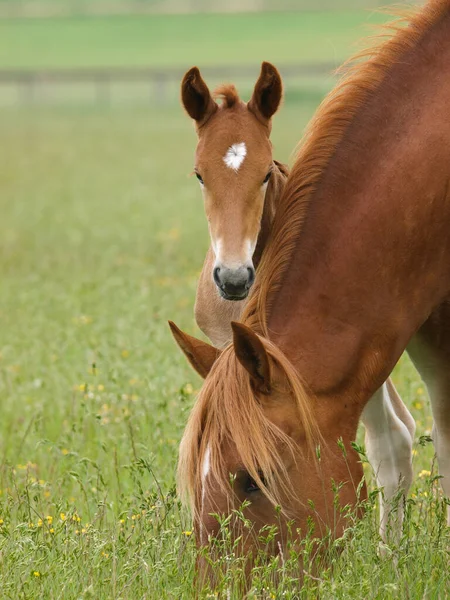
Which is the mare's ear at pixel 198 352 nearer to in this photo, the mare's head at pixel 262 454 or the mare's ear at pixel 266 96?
the mare's head at pixel 262 454

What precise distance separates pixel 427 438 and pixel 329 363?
28.5 inches

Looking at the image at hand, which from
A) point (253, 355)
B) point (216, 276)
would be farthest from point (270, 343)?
point (216, 276)

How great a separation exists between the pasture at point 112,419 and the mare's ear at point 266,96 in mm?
1292

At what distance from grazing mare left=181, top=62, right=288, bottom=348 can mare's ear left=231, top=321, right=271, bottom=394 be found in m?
0.97

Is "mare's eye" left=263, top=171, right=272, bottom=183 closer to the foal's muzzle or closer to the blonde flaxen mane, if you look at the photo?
the foal's muzzle

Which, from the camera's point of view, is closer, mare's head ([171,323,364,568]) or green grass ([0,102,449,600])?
mare's head ([171,323,364,568])

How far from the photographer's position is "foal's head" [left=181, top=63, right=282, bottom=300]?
4.21m

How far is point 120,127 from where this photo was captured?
1102 inches

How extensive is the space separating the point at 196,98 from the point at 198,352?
5.33ft

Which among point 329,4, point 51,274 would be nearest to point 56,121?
point 51,274

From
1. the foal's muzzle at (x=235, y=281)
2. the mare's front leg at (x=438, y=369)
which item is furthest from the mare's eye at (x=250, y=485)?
the foal's muzzle at (x=235, y=281)

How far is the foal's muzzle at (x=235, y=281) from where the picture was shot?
13.4ft

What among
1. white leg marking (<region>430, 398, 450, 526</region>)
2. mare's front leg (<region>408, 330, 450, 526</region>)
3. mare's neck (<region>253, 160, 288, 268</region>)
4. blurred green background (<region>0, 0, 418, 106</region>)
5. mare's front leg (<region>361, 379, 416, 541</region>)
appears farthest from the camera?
blurred green background (<region>0, 0, 418, 106</region>)

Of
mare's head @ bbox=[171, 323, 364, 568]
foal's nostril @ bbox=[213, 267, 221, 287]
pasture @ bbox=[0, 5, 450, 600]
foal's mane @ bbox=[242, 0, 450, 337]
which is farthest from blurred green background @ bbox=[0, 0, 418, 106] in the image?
mare's head @ bbox=[171, 323, 364, 568]
